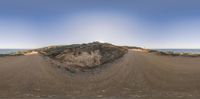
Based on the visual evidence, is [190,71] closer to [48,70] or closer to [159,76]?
[159,76]

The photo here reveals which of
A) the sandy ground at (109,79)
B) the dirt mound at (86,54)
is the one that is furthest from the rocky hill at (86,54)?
the sandy ground at (109,79)

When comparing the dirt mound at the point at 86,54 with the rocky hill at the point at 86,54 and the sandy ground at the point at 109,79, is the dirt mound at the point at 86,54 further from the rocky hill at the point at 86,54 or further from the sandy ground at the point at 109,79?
the sandy ground at the point at 109,79

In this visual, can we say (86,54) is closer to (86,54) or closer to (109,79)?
(86,54)

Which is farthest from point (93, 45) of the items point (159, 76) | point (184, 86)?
point (184, 86)

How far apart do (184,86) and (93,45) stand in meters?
2.03

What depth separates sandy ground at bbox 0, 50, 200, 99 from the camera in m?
6.34

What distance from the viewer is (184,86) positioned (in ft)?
21.1

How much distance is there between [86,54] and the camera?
677 centimetres

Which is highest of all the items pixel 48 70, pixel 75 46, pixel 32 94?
pixel 75 46

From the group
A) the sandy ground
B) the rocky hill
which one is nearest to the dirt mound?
the rocky hill

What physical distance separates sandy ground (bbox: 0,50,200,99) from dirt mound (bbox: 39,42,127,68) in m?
0.16

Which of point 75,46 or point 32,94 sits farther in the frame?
point 75,46

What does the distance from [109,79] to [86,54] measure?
2.35 ft

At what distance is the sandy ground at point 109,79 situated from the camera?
6344mm
